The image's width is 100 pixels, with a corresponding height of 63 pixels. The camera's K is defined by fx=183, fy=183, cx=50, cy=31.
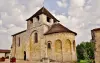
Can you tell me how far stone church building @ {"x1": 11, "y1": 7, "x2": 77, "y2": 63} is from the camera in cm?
3562

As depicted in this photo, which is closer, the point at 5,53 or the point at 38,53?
the point at 38,53

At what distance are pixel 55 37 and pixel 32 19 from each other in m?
8.49

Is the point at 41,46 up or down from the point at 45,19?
down

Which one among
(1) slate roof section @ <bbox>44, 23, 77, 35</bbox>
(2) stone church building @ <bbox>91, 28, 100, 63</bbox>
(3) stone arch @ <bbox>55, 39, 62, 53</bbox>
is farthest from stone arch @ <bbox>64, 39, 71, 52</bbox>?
(2) stone church building @ <bbox>91, 28, 100, 63</bbox>

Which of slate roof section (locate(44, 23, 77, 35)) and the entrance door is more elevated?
slate roof section (locate(44, 23, 77, 35))

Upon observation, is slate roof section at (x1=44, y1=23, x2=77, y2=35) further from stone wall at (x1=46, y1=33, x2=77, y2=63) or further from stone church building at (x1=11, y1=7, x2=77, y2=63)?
stone wall at (x1=46, y1=33, x2=77, y2=63)

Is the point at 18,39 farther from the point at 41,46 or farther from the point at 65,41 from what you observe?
the point at 65,41

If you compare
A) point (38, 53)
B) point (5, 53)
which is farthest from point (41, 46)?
point (5, 53)

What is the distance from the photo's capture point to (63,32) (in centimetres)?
3606

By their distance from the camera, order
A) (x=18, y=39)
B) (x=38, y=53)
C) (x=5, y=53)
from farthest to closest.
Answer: (x=5, y=53) < (x=18, y=39) < (x=38, y=53)

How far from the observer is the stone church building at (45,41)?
35625mm

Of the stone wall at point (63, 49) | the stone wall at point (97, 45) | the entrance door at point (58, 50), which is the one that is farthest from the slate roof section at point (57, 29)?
the stone wall at point (97, 45)

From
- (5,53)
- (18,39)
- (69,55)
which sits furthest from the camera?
(5,53)

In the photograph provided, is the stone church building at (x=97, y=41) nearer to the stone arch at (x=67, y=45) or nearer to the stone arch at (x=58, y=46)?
the stone arch at (x=67, y=45)
